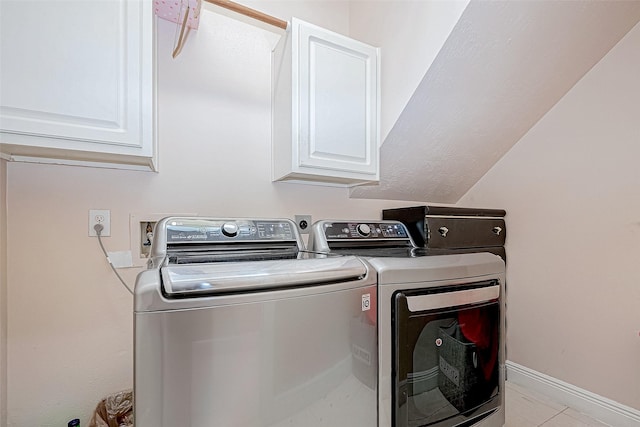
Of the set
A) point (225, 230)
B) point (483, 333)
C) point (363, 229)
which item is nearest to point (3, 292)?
point (225, 230)

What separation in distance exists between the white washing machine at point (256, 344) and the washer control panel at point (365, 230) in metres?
0.50

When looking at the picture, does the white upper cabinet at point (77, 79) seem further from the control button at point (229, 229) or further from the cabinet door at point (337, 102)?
the cabinet door at point (337, 102)

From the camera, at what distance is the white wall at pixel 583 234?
156 cm

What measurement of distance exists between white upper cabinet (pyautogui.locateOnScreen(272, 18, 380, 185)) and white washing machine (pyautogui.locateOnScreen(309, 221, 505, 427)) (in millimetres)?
469

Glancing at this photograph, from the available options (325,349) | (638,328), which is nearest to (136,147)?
(325,349)

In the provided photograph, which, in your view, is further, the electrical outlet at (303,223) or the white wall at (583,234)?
the electrical outlet at (303,223)

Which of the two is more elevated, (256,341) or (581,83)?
(581,83)

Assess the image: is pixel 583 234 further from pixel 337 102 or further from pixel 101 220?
pixel 101 220

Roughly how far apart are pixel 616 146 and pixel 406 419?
178 cm

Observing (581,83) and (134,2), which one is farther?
(581,83)

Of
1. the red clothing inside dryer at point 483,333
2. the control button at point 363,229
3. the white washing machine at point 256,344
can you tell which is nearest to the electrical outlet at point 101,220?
the white washing machine at point 256,344

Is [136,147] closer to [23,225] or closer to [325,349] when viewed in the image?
[23,225]

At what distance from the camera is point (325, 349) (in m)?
0.86

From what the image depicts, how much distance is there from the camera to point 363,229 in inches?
61.2
